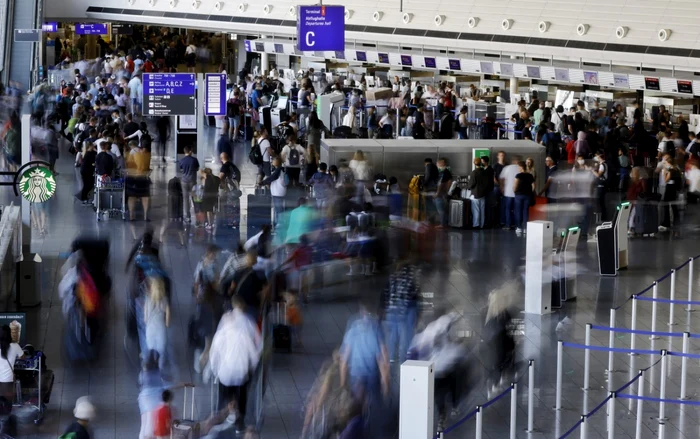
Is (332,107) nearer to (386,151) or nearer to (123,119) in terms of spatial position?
(123,119)

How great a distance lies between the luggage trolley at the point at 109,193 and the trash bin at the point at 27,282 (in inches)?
229

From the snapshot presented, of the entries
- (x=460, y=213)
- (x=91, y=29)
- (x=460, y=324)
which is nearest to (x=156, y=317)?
(x=460, y=324)

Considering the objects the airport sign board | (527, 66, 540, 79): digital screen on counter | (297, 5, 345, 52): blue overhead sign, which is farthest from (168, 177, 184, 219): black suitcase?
(527, 66, 540, 79): digital screen on counter

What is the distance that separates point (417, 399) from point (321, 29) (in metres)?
20.8

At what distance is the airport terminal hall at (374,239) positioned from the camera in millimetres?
10664

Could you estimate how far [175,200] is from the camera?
66.8 ft

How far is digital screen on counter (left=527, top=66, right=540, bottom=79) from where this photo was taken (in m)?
32.4

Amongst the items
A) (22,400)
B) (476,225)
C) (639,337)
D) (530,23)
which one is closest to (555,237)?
(476,225)

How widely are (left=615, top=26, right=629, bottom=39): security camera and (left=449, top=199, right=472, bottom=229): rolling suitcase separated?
13.4 meters

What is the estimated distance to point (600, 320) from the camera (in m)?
14.8

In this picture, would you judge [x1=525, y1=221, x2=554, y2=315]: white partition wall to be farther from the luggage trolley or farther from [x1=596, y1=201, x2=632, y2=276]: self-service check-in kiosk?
the luggage trolley

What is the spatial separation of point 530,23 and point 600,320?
21.4 metres

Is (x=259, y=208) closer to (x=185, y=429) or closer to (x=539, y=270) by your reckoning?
(x=539, y=270)

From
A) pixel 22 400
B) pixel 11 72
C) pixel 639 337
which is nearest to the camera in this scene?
pixel 22 400
